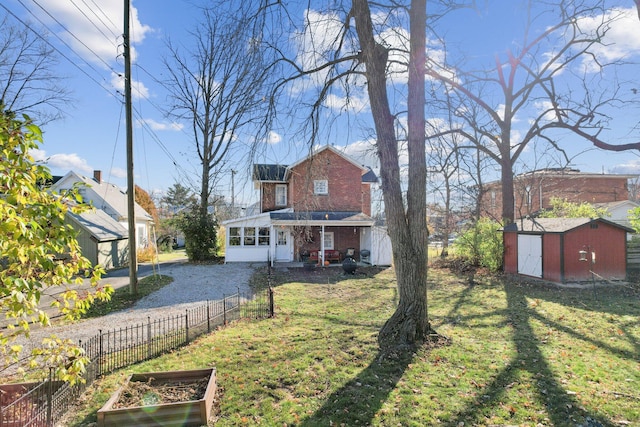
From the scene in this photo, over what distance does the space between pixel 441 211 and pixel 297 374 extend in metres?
22.8

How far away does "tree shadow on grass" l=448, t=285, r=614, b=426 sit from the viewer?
4.22 metres

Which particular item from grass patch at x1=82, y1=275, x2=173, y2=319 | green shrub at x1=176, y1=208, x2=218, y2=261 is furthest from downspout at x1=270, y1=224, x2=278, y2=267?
grass patch at x1=82, y1=275, x2=173, y2=319

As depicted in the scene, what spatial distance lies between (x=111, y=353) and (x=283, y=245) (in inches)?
635

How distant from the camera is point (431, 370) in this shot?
564cm

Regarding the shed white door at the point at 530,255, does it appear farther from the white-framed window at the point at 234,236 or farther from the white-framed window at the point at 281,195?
the white-framed window at the point at 234,236

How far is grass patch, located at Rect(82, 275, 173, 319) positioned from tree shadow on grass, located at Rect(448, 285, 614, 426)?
32.4 ft

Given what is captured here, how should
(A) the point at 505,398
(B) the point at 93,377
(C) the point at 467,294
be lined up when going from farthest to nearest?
(C) the point at 467,294 < (B) the point at 93,377 < (A) the point at 505,398

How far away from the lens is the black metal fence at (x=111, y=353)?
4.09m

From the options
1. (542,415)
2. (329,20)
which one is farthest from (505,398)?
(329,20)

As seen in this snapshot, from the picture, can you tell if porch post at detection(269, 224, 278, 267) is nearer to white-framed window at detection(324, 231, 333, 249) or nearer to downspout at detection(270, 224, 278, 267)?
downspout at detection(270, 224, 278, 267)

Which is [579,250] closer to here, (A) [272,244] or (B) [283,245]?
(A) [272,244]

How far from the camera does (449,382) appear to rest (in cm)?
523

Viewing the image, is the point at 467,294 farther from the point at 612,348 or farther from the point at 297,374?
the point at 297,374

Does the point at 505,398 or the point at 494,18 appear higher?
the point at 494,18
